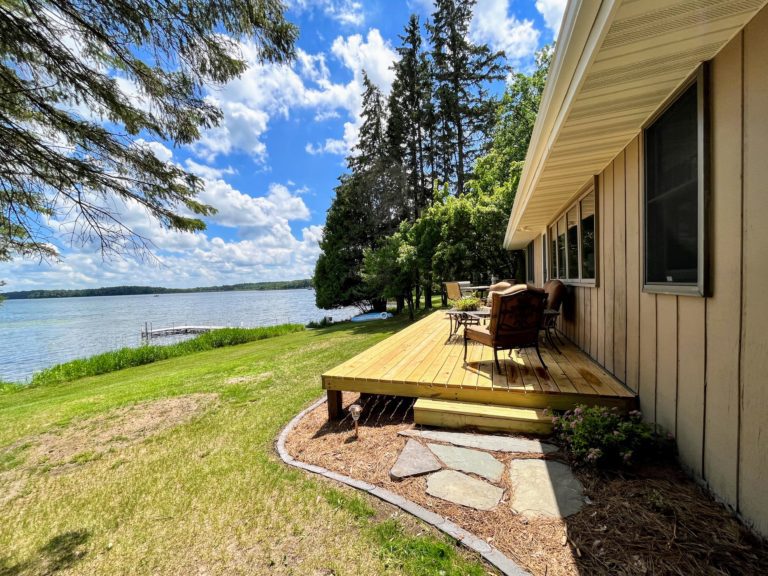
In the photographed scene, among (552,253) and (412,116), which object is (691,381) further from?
(412,116)

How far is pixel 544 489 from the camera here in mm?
2230

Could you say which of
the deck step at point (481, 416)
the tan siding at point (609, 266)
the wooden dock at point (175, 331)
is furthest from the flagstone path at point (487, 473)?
the wooden dock at point (175, 331)

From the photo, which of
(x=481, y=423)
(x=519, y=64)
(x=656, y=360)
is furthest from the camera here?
(x=519, y=64)

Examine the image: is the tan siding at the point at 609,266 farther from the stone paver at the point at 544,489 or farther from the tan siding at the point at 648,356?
the stone paver at the point at 544,489

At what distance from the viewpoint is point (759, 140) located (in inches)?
63.2

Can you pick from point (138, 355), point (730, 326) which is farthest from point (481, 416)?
point (138, 355)

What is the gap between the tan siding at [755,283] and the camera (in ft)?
5.21

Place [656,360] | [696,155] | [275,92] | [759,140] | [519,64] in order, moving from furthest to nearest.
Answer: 1. [519,64]
2. [275,92]
3. [656,360]
4. [696,155]
5. [759,140]

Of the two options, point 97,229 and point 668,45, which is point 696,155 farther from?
point 97,229

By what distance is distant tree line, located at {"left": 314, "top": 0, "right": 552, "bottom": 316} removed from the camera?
15375 millimetres

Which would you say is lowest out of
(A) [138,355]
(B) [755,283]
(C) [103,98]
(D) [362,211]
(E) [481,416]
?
(A) [138,355]

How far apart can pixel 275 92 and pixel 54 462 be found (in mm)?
10205

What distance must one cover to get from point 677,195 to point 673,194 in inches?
2.0

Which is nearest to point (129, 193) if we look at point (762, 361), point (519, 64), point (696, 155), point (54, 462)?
point (54, 462)
